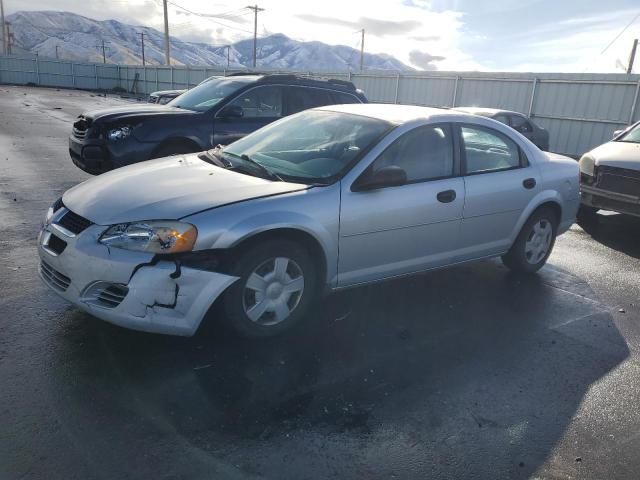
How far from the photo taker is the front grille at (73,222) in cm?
330

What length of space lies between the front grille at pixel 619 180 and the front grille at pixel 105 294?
6740mm

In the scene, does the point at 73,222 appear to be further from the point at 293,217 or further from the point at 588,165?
the point at 588,165

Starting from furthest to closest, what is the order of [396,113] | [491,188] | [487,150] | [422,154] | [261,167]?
[487,150] < [491,188] < [396,113] < [422,154] < [261,167]

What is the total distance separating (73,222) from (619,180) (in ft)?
22.9

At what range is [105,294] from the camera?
3.15 metres

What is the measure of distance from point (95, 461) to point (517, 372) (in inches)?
103

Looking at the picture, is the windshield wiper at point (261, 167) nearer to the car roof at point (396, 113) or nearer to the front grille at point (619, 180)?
the car roof at point (396, 113)

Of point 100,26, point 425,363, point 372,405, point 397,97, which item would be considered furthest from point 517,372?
point 100,26

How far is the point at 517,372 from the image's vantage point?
11.4ft

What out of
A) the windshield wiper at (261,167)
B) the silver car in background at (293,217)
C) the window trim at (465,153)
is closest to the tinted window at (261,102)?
the silver car in background at (293,217)

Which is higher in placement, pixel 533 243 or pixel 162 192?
pixel 162 192

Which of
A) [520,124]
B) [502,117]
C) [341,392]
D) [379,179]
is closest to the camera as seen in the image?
[341,392]

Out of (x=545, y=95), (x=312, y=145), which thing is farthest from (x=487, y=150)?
(x=545, y=95)

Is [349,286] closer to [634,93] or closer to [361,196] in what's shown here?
[361,196]
